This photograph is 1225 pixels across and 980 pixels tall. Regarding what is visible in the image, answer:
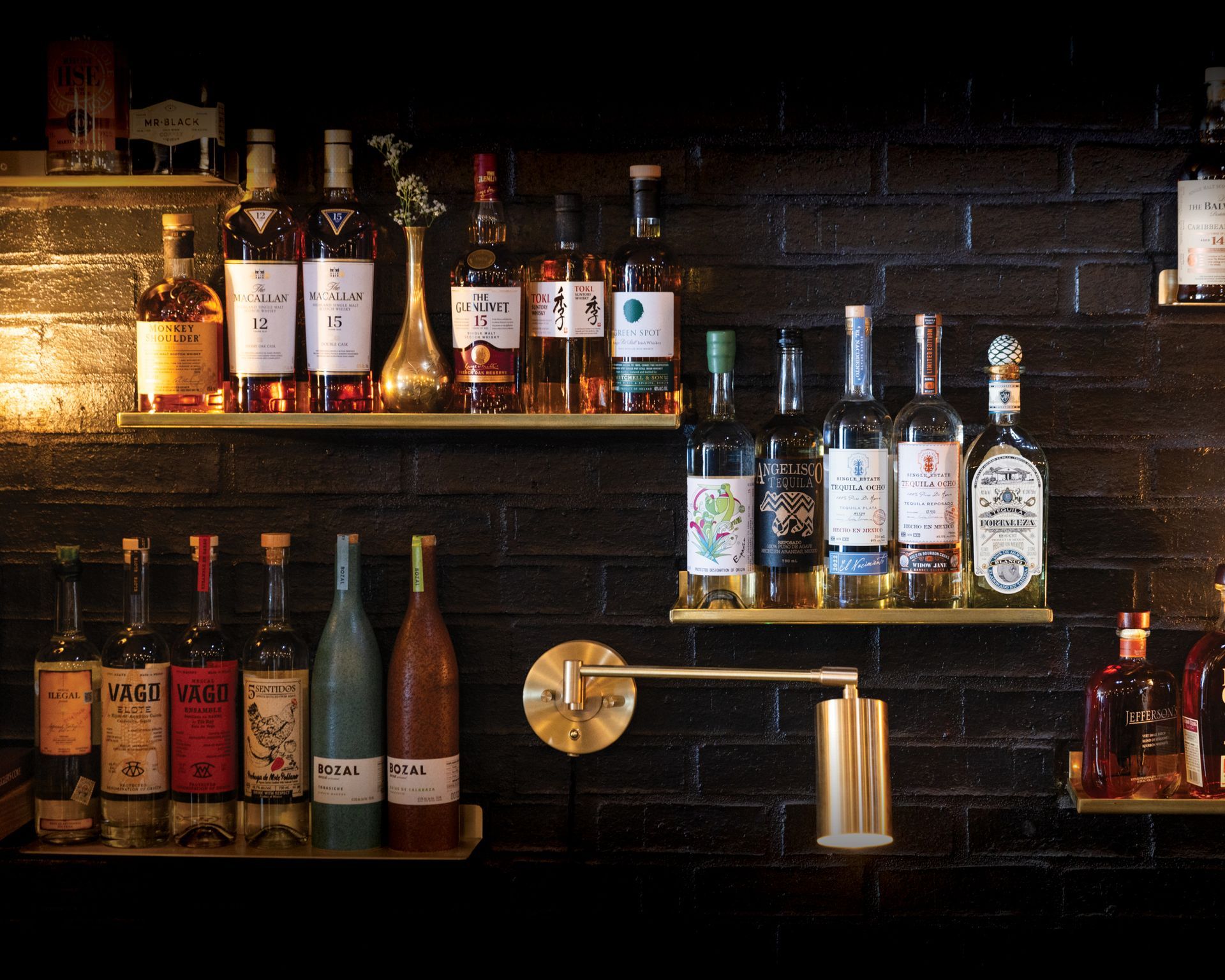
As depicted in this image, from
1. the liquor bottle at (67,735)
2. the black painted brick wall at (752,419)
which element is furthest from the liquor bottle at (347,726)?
the liquor bottle at (67,735)

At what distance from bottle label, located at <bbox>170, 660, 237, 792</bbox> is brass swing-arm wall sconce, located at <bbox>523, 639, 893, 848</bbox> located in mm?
Result: 406

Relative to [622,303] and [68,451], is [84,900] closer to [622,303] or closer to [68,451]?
[68,451]

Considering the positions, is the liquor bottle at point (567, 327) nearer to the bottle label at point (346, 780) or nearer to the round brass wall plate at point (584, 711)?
the round brass wall plate at point (584, 711)

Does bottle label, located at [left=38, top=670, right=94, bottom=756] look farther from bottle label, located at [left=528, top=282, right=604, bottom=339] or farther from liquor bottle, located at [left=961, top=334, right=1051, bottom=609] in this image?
liquor bottle, located at [left=961, top=334, right=1051, bottom=609]

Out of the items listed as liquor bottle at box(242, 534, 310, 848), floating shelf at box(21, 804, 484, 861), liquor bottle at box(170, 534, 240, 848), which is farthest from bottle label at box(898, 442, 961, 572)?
liquor bottle at box(170, 534, 240, 848)

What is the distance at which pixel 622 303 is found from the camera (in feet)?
4.89

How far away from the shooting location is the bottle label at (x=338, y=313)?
1505mm

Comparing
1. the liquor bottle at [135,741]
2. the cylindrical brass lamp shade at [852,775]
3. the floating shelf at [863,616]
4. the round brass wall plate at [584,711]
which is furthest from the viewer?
the round brass wall plate at [584,711]

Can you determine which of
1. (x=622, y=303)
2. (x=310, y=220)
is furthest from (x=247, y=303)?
(x=622, y=303)

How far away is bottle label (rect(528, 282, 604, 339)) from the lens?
1507 millimetres

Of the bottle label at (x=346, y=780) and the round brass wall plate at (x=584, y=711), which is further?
the round brass wall plate at (x=584, y=711)

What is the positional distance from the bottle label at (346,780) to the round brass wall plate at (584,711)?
244 mm

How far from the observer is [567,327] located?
1.51 m

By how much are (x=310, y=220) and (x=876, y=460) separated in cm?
80
